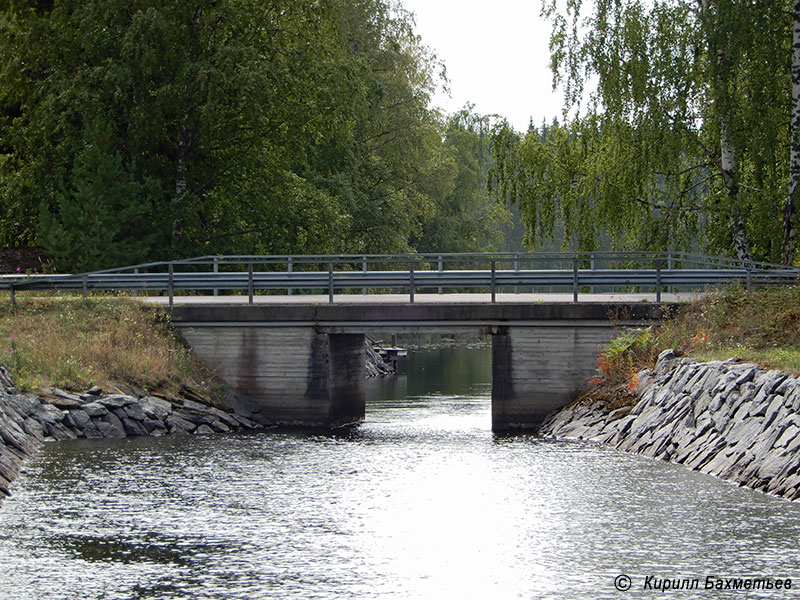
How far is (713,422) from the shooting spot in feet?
68.6

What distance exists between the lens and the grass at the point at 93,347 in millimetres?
26109

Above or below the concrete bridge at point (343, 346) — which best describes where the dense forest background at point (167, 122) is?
above

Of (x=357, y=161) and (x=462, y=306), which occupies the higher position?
(x=357, y=161)

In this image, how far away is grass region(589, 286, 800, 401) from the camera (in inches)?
922

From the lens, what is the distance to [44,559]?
14992 millimetres

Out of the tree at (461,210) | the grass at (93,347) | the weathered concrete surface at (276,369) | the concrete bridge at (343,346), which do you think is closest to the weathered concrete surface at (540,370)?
the concrete bridge at (343,346)

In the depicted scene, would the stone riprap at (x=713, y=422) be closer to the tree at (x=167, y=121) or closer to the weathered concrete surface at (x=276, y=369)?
the weathered concrete surface at (x=276, y=369)

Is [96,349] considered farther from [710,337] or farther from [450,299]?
[710,337]

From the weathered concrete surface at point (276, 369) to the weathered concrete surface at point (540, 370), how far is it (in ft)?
12.6

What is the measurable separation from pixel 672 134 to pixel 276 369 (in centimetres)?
1123

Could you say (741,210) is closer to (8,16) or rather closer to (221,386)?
(221,386)

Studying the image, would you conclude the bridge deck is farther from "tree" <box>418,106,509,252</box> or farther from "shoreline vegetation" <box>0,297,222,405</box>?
"tree" <box>418,106,509,252</box>

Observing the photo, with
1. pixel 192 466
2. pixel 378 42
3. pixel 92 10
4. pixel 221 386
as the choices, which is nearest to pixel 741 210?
pixel 221 386

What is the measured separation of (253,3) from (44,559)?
26851 millimetres
